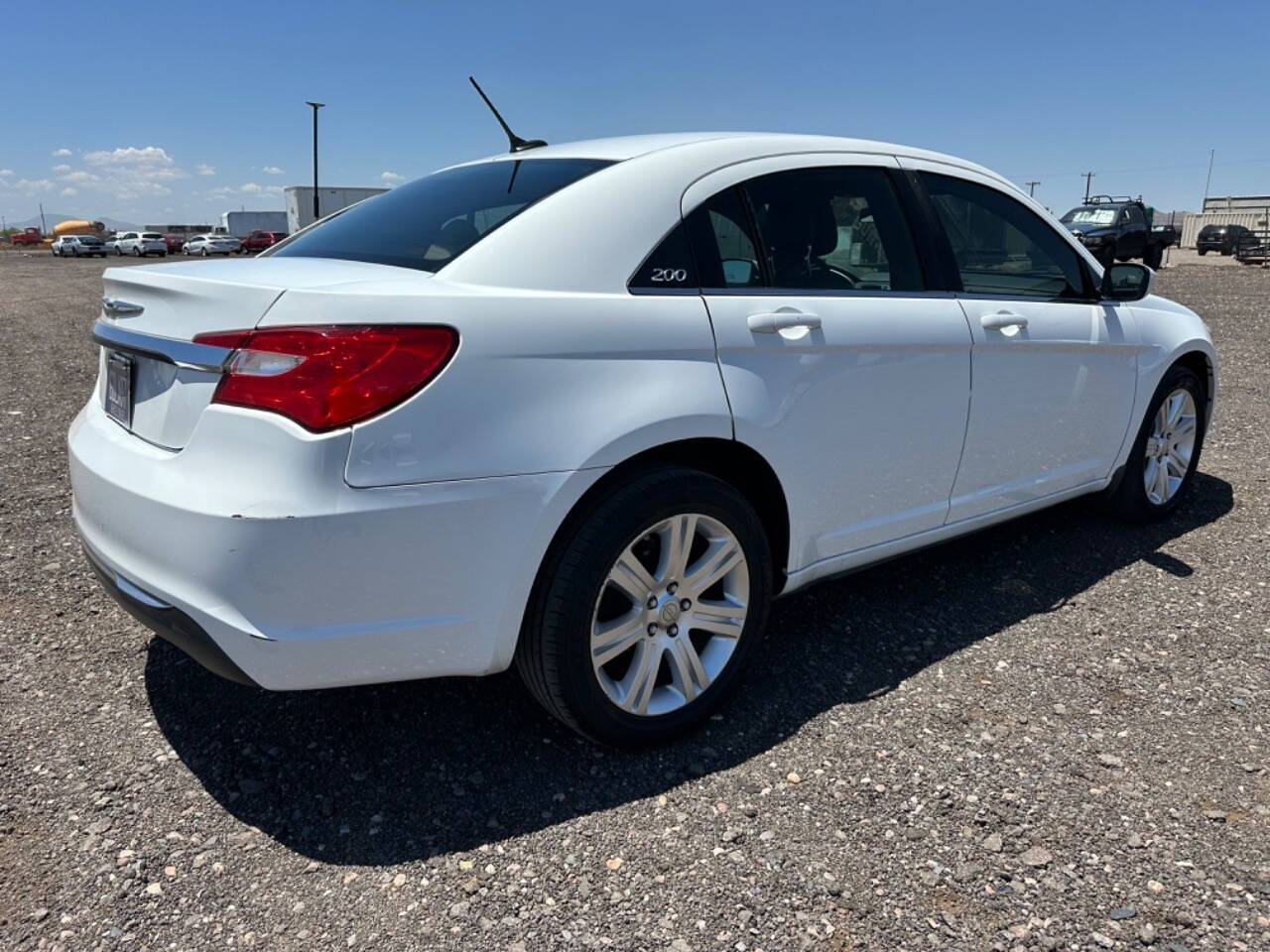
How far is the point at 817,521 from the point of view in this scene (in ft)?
9.58

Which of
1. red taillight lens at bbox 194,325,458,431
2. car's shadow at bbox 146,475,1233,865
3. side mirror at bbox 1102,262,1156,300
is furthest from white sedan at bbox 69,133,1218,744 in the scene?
side mirror at bbox 1102,262,1156,300

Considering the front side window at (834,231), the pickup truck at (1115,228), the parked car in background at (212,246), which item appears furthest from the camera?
the parked car in background at (212,246)

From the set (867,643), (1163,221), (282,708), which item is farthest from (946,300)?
(1163,221)

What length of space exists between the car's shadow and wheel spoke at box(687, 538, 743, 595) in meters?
0.49

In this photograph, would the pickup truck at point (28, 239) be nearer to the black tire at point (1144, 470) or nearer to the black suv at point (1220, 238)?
the black suv at point (1220, 238)

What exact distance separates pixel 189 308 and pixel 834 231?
6.41ft

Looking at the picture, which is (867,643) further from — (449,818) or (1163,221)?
(1163,221)

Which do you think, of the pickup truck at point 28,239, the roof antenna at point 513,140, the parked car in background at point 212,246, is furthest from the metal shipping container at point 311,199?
the pickup truck at point 28,239

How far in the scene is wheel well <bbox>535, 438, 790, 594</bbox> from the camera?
7.77 feet

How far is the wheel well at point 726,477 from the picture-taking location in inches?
93.3

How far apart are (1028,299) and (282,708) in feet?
10.0

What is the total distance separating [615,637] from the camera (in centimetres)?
249

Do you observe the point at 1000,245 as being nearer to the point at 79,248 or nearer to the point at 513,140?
the point at 513,140

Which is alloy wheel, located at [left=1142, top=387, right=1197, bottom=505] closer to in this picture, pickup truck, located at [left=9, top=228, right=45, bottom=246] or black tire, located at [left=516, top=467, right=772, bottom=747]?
black tire, located at [left=516, top=467, right=772, bottom=747]
